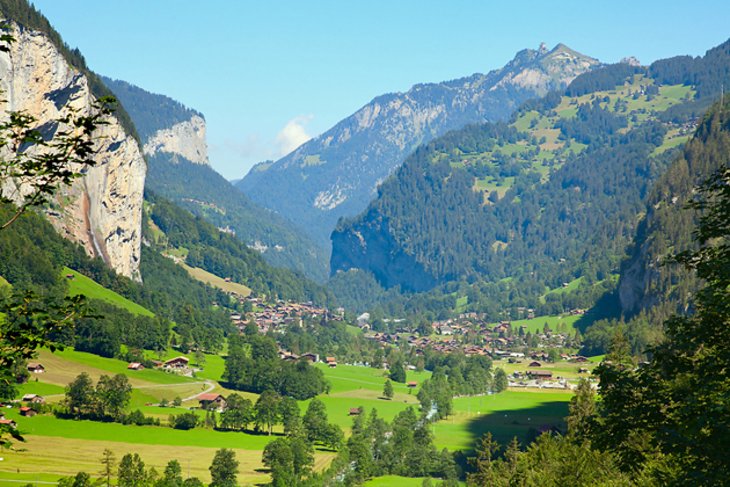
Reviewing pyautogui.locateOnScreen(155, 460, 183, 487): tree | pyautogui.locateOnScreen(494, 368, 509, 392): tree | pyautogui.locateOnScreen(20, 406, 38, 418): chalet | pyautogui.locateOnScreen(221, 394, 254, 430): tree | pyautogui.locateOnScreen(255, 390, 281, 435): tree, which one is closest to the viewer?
pyautogui.locateOnScreen(155, 460, 183, 487): tree

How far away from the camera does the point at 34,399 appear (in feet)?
385

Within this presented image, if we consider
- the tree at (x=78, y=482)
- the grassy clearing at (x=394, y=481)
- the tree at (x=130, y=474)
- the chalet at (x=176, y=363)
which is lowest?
the grassy clearing at (x=394, y=481)

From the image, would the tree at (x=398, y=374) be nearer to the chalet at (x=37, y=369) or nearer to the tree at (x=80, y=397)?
the chalet at (x=37, y=369)

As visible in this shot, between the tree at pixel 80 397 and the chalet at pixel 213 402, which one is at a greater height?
the tree at pixel 80 397

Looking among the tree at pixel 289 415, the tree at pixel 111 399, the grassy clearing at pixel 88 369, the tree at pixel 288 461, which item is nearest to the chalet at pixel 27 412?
the tree at pixel 111 399

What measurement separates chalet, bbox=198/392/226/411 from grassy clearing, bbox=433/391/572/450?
32524mm

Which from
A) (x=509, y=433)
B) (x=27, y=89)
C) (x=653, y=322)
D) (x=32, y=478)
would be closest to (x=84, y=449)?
(x=32, y=478)

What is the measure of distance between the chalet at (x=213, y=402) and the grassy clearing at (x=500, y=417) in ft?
107

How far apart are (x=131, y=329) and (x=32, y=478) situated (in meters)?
90.4

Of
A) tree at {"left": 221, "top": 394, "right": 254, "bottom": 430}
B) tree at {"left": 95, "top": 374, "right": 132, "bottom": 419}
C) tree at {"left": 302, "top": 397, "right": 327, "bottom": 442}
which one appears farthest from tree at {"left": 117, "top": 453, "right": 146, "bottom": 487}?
tree at {"left": 302, "top": 397, "right": 327, "bottom": 442}

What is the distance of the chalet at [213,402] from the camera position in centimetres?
13462

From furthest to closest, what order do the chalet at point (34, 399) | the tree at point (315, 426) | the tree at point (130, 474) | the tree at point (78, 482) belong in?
the tree at point (315, 426) < the chalet at point (34, 399) < the tree at point (130, 474) < the tree at point (78, 482)

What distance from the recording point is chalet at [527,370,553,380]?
605 feet

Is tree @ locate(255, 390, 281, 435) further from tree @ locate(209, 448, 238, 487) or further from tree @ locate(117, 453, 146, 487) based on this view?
tree @ locate(117, 453, 146, 487)
